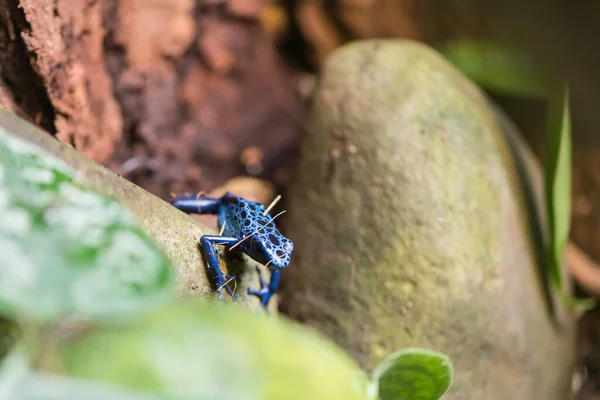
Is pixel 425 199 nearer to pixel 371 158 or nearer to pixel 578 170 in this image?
pixel 371 158

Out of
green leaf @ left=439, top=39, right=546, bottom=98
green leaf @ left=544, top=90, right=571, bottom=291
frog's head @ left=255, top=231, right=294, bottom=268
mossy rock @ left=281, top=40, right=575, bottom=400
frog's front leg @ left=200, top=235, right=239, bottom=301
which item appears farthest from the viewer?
green leaf @ left=439, top=39, right=546, bottom=98

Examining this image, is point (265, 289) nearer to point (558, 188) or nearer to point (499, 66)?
point (558, 188)

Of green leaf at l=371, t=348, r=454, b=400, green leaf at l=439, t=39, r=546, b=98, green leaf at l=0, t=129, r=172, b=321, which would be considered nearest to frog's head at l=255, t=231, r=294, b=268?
green leaf at l=371, t=348, r=454, b=400

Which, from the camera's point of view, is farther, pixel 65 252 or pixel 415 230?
pixel 415 230

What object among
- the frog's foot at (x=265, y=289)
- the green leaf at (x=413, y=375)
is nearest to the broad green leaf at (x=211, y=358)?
the green leaf at (x=413, y=375)

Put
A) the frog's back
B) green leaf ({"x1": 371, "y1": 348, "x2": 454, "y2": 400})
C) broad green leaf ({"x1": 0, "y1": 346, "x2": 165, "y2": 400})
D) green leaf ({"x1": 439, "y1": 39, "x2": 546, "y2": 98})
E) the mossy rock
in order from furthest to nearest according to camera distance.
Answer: green leaf ({"x1": 439, "y1": 39, "x2": 546, "y2": 98}) → the mossy rock → the frog's back → green leaf ({"x1": 371, "y1": 348, "x2": 454, "y2": 400}) → broad green leaf ({"x1": 0, "y1": 346, "x2": 165, "y2": 400})

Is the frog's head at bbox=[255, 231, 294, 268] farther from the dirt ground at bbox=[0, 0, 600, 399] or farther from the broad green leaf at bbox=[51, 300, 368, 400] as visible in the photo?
the broad green leaf at bbox=[51, 300, 368, 400]

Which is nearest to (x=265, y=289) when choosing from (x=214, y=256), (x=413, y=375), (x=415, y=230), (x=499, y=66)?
(x=214, y=256)
